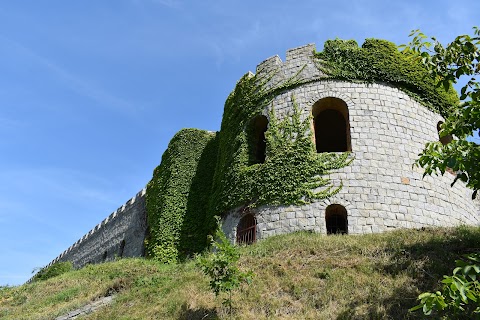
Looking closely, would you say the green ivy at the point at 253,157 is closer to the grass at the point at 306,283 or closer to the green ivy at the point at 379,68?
the green ivy at the point at 379,68

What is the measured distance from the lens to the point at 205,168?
22.3m

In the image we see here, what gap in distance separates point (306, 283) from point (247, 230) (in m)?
5.61

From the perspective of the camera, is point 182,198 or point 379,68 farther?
point 182,198

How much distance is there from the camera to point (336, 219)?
53.3 ft

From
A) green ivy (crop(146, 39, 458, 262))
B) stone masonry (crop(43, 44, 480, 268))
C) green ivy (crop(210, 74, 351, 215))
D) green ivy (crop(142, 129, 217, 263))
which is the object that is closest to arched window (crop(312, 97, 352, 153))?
stone masonry (crop(43, 44, 480, 268))

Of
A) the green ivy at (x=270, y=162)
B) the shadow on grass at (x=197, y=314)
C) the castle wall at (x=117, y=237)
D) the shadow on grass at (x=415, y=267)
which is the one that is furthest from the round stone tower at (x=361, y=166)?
the castle wall at (x=117, y=237)

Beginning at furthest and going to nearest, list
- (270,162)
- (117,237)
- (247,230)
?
1. (117,237)
2. (270,162)
3. (247,230)

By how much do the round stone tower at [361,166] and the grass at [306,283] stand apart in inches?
49.6

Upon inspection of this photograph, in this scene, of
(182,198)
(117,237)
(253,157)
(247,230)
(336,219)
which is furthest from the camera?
(117,237)

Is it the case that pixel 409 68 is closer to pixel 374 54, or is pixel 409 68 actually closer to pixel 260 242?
pixel 374 54

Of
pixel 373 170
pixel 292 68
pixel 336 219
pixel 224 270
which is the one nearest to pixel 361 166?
pixel 373 170

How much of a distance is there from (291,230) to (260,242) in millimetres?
1144

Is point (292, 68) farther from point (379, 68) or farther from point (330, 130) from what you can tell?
point (330, 130)

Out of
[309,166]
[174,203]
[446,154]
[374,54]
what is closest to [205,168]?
[174,203]
